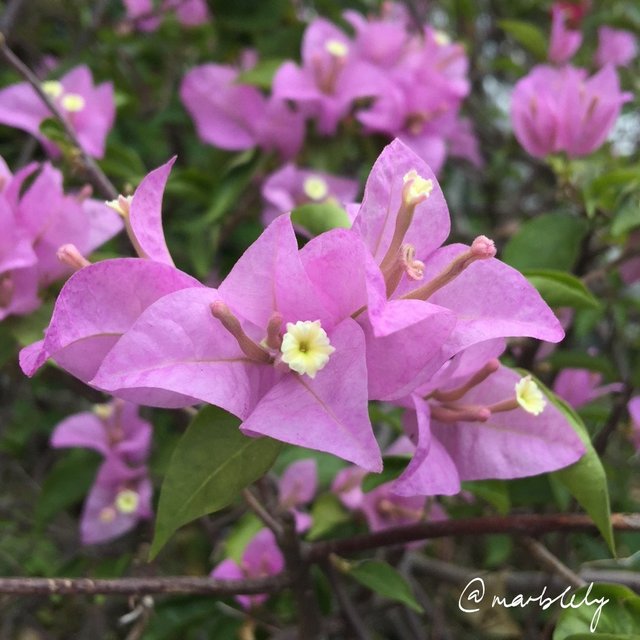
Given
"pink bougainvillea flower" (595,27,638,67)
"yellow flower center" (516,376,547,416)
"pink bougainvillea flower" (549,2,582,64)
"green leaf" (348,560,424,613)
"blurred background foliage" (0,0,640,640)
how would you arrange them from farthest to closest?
"pink bougainvillea flower" (595,27,638,67) < "pink bougainvillea flower" (549,2,582,64) < "blurred background foliage" (0,0,640,640) < "green leaf" (348,560,424,613) < "yellow flower center" (516,376,547,416)

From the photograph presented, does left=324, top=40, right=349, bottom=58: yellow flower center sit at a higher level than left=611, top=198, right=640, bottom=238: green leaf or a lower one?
higher

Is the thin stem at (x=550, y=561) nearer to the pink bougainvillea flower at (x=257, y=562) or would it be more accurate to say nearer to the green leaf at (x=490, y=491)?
the green leaf at (x=490, y=491)

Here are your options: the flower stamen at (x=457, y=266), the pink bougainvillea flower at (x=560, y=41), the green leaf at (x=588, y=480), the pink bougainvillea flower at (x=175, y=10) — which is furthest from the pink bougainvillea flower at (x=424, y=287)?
the pink bougainvillea flower at (x=175, y=10)

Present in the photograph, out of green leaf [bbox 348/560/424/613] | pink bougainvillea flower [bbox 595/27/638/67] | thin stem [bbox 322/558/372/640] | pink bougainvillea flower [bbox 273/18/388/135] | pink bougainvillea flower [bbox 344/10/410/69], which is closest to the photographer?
green leaf [bbox 348/560/424/613]

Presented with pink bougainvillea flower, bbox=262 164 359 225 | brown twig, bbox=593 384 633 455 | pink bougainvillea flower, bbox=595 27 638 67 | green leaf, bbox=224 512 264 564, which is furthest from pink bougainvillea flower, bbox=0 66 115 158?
pink bougainvillea flower, bbox=595 27 638 67

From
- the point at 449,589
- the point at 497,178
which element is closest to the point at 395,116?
the point at 497,178

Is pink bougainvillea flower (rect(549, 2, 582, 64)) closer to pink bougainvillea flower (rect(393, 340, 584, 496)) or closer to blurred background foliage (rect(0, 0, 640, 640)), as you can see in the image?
blurred background foliage (rect(0, 0, 640, 640))

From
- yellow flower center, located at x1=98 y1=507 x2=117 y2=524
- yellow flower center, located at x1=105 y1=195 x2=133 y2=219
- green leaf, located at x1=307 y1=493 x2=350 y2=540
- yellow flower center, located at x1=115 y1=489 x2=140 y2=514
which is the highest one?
yellow flower center, located at x1=105 y1=195 x2=133 y2=219

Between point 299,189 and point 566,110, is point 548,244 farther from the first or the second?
point 299,189
